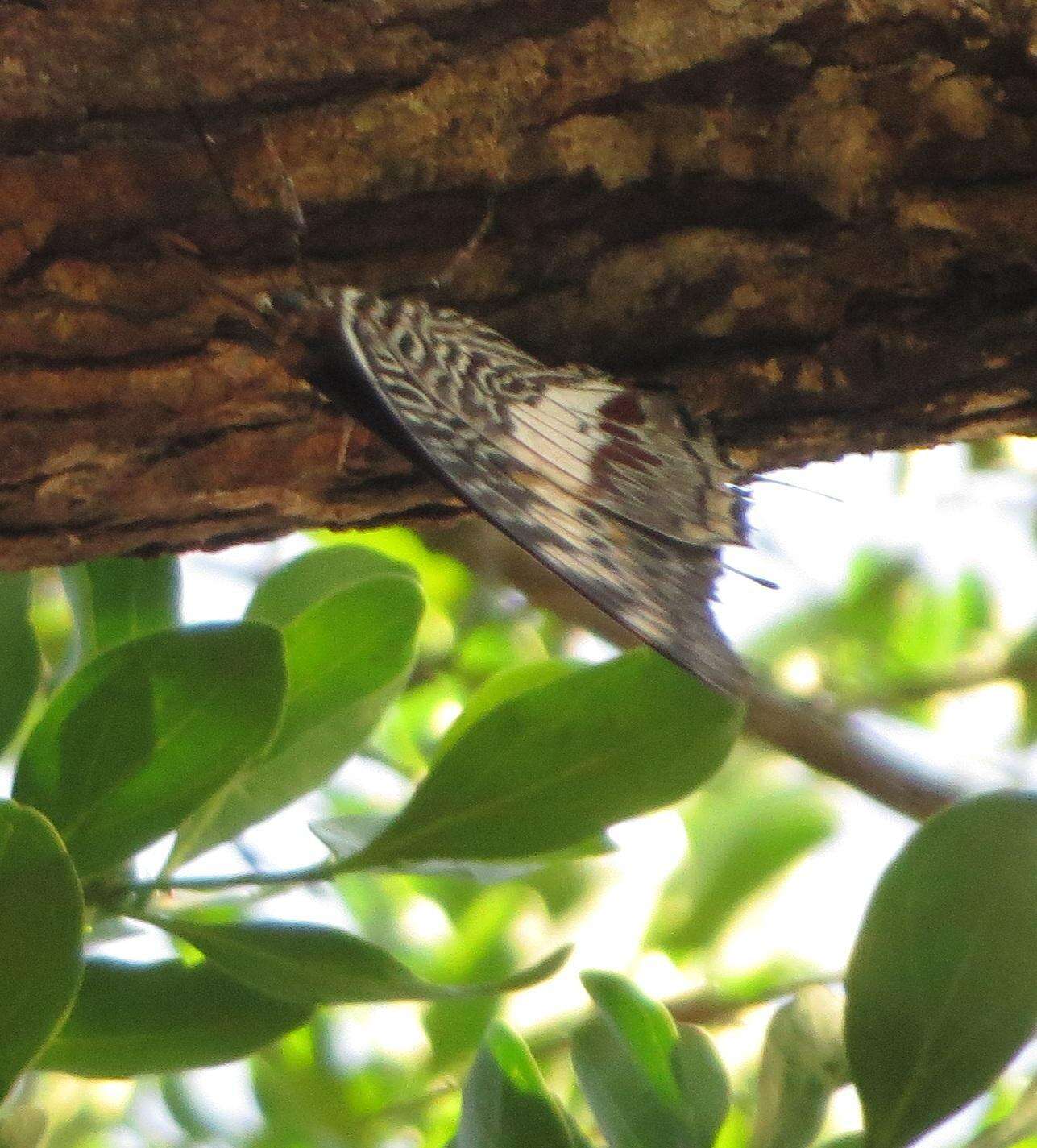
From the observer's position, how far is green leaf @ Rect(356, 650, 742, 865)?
0.88m

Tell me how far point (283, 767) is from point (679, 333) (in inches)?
16.3

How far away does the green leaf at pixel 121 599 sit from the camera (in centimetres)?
101

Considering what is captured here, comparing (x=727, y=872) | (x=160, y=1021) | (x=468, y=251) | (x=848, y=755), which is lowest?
(x=727, y=872)

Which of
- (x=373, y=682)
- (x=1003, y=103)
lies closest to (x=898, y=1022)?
(x=373, y=682)

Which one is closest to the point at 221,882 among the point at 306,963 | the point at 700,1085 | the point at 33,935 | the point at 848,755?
the point at 306,963

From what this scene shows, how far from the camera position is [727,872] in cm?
166

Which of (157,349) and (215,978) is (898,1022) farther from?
(157,349)

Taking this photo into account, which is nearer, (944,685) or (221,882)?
(221,882)

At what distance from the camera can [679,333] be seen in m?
0.98

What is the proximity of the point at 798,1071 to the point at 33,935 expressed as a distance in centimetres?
46

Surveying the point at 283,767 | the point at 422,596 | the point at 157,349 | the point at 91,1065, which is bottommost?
the point at 91,1065

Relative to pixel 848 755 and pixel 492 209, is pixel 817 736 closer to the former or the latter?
pixel 848 755

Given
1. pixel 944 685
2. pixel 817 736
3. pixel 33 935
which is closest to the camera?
pixel 33 935

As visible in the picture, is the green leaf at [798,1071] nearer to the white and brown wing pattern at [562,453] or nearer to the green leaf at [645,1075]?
the green leaf at [645,1075]
